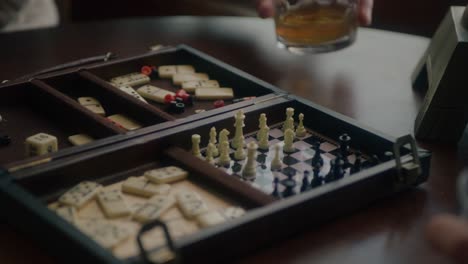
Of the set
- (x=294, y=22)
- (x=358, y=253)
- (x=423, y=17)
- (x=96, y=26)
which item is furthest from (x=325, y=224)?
(x=423, y=17)

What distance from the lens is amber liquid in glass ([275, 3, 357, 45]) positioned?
1.24m

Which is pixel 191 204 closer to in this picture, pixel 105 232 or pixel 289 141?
pixel 105 232

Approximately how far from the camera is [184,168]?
1.07 metres

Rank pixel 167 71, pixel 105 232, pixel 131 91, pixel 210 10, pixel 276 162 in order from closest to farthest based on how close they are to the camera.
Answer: pixel 105 232
pixel 276 162
pixel 131 91
pixel 167 71
pixel 210 10

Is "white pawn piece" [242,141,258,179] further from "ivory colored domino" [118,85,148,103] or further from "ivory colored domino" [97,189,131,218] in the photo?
"ivory colored domino" [118,85,148,103]

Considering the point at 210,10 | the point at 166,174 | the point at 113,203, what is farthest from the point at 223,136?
the point at 210,10

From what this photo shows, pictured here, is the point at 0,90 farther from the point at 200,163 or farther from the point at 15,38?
the point at 200,163

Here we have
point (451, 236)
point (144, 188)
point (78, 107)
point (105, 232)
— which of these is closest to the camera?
point (451, 236)

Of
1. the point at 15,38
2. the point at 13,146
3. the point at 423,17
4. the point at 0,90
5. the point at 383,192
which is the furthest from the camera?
the point at 423,17

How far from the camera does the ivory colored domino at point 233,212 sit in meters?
0.94

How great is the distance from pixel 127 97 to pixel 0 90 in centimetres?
24

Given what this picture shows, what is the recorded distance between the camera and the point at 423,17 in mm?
2037

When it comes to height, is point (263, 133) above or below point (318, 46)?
below

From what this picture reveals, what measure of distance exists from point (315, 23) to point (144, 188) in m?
0.44
